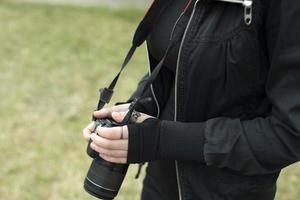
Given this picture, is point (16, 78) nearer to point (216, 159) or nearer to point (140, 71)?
point (140, 71)

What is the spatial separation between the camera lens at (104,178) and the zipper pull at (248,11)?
1.62ft

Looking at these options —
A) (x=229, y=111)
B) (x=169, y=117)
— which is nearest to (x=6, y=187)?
(x=169, y=117)

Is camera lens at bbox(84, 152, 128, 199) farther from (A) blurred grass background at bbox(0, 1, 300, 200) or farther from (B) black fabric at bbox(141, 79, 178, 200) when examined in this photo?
(A) blurred grass background at bbox(0, 1, 300, 200)

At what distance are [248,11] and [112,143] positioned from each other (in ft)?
1.38

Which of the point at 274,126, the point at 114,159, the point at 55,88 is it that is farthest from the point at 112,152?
the point at 55,88

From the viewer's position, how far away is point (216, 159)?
1.14m

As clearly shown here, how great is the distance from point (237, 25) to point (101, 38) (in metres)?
4.63

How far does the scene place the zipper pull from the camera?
1019 mm

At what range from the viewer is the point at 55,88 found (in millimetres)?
4328

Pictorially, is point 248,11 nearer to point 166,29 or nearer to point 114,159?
point 166,29

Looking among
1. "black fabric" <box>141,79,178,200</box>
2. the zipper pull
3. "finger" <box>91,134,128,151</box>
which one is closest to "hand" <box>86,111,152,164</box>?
"finger" <box>91,134,128,151</box>

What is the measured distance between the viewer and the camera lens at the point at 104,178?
4.28 ft

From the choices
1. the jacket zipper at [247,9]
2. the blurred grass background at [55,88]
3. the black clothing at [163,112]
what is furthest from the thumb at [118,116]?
the blurred grass background at [55,88]

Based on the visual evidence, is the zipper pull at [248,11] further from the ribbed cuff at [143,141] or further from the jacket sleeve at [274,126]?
the ribbed cuff at [143,141]
